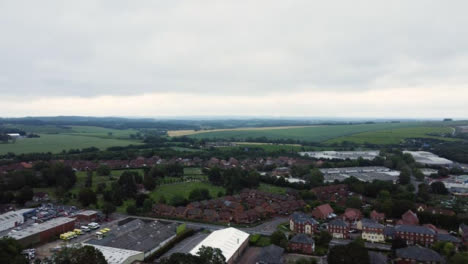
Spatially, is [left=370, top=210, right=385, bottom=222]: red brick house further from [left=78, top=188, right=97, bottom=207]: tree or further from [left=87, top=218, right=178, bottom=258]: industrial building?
[left=78, top=188, right=97, bottom=207]: tree

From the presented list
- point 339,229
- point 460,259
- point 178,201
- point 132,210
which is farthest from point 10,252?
point 460,259

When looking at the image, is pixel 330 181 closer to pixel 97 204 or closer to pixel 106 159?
pixel 97 204

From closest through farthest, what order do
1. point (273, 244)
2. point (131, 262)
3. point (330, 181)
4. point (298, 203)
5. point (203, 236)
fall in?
point (131, 262) → point (273, 244) → point (203, 236) → point (298, 203) → point (330, 181)

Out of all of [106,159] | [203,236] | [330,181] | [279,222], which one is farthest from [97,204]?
[330,181]

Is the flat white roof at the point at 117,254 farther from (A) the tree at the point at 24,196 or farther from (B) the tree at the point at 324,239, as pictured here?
(A) the tree at the point at 24,196

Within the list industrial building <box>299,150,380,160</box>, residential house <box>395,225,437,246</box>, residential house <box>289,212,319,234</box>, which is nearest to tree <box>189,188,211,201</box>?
residential house <box>289,212,319,234</box>

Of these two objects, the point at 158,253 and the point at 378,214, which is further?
the point at 378,214

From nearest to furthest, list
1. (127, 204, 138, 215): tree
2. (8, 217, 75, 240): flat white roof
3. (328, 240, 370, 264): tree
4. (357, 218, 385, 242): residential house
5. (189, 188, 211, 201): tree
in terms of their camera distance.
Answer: (328, 240, 370, 264): tree < (8, 217, 75, 240): flat white roof < (357, 218, 385, 242): residential house < (127, 204, 138, 215): tree < (189, 188, 211, 201): tree
